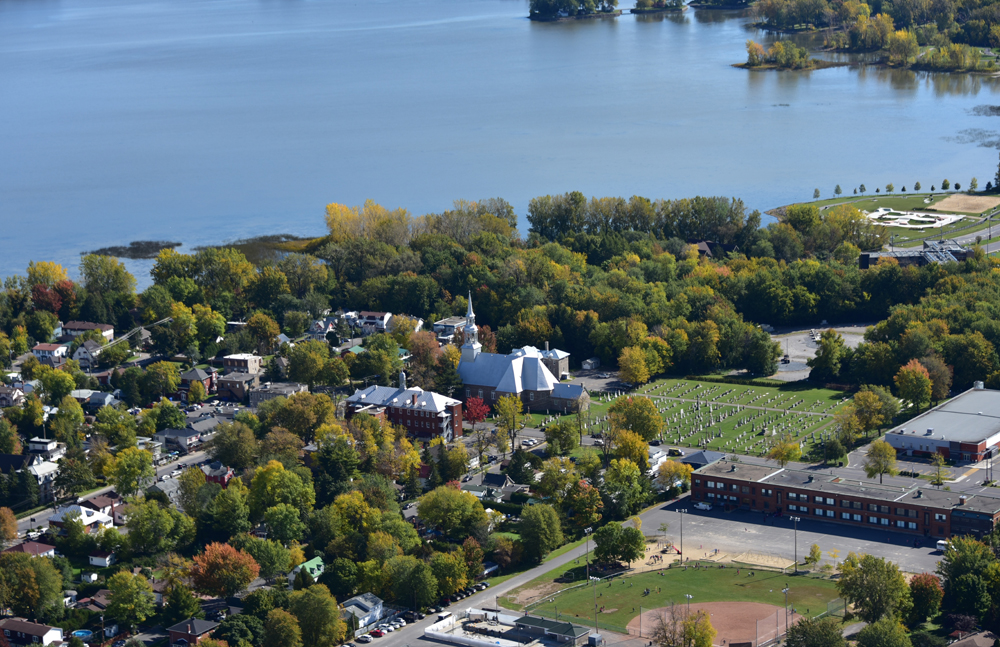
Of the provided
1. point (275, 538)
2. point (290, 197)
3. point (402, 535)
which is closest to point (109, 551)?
point (275, 538)

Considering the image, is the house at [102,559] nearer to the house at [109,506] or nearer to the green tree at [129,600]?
the house at [109,506]

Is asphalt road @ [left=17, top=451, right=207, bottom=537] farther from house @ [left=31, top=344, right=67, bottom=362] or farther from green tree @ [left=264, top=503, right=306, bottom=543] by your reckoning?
house @ [left=31, top=344, right=67, bottom=362]

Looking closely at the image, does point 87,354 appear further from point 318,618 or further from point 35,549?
point 318,618

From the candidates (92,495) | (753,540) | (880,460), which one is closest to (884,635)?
(753,540)

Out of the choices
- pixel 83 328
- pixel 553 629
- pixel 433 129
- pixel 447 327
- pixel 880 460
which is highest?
pixel 433 129

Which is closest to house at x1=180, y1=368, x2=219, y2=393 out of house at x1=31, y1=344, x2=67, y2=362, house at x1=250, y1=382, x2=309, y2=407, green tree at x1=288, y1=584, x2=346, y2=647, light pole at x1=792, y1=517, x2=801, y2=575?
house at x1=250, y1=382, x2=309, y2=407

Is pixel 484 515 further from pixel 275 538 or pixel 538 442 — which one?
pixel 538 442
